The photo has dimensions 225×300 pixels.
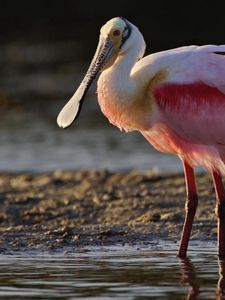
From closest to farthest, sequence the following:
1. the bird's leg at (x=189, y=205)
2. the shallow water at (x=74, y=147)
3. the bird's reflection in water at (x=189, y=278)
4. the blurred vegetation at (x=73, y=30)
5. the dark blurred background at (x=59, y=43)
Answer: the bird's reflection in water at (x=189, y=278), the bird's leg at (x=189, y=205), the shallow water at (x=74, y=147), the dark blurred background at (x=59, y=43), the blurred vegetation at (x=73, y=30)

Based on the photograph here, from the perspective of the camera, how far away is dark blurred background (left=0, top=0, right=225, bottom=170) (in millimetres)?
21031

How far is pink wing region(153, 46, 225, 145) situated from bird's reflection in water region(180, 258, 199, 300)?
43.1 inches

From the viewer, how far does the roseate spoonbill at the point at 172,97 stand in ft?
31.3

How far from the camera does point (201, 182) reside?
13805 mm

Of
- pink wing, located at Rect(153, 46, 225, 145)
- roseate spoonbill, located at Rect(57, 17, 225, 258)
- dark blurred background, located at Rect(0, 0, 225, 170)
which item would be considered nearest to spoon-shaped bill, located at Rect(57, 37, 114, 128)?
roseate spoonbill, located at Rect(57, 17, 225, 258)

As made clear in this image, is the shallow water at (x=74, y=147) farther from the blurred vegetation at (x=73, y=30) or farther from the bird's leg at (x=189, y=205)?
the blurred vegetation at (x=73, y=30)

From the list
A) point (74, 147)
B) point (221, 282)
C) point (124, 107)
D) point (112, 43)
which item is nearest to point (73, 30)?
point (74, 147)

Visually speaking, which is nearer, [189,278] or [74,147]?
[189,278]

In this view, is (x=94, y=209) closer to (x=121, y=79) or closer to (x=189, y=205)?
(x=189, y=205)

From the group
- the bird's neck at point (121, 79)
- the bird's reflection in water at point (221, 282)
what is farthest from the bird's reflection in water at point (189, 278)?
the bird's neck at point (121, 79)

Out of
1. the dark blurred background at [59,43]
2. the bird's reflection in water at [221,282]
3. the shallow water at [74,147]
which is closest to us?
the bird's reflection in water at [221,282]

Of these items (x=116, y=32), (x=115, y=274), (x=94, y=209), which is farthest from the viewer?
(x=94, y=209)

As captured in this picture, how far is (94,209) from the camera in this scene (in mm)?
12305

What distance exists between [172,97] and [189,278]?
6.01ft
